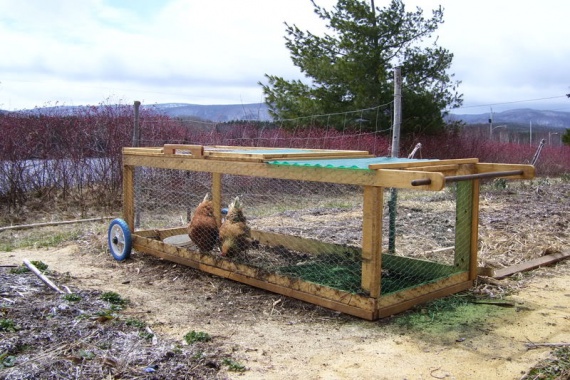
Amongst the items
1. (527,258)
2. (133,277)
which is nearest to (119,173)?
(133,277)

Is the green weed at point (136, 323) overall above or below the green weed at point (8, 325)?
below

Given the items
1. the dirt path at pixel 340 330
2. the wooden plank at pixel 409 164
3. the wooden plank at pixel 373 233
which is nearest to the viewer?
the dirt path at pixel 340 330

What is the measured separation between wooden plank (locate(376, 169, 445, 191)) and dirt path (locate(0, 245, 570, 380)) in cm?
93

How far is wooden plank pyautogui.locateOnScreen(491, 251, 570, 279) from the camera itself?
4.84 m

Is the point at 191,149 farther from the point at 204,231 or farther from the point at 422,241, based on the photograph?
the point at 422,241

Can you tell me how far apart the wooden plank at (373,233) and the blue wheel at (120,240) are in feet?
8.82

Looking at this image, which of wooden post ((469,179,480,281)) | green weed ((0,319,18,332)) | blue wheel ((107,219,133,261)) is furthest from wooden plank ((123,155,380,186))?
green weed ((0,319,18,332))

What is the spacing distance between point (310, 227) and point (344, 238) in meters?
0.89

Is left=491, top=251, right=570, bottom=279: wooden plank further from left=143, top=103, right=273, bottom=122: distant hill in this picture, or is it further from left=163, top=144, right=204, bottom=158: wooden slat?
left=143, top=103, right=273, bottom=122: distant hill

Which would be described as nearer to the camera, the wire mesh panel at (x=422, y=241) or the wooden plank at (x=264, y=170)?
the wooden plank at (x=264, y=170)

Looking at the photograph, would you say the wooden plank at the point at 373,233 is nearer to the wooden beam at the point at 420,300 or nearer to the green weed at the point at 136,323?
the wooden beam at the point at 420,300

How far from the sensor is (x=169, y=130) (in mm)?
10297

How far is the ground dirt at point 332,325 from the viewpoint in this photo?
3.03 m

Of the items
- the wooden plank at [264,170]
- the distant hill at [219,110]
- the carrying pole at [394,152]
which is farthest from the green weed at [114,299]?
the distant hill at [219,110]
